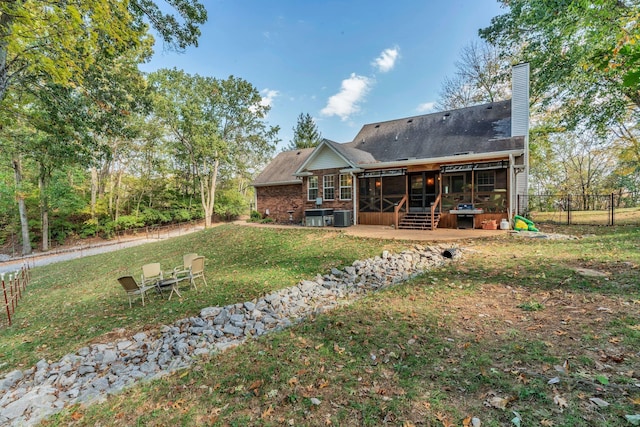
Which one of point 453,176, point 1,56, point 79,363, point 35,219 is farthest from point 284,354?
point 35,219

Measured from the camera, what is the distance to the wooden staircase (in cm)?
1230

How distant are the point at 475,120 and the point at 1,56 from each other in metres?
17.3

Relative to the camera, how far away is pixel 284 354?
3.61 meters

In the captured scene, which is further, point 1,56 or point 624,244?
point 624,244

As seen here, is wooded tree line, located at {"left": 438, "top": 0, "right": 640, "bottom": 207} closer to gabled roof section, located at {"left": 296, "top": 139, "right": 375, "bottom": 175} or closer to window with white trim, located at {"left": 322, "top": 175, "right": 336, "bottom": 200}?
gabled roof section, located at {"left": 296, "top": 139, "right": 375, "bottom": 175}

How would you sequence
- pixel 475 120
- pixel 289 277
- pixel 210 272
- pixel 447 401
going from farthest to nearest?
pixel 475 120, pixel 210 272, pixel 289 277, pixel 447 401

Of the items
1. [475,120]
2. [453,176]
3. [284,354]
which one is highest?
[475,120]

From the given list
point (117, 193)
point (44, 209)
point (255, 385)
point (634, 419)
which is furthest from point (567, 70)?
point (44, 209)

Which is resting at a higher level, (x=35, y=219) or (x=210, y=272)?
(x=35, y=219)

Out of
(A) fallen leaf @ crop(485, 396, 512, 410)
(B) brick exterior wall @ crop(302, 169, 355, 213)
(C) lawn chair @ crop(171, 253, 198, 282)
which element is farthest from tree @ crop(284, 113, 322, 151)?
(A) fallen leaf @ crop(485, 396, 512, 410)

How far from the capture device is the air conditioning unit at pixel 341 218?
14117 millimetres

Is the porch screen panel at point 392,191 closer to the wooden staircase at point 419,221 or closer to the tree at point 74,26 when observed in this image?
the wooden staircase at point 419,221

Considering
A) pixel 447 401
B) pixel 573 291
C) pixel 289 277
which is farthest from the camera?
pixel 289 277

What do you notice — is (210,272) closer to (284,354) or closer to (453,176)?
(284,354)
